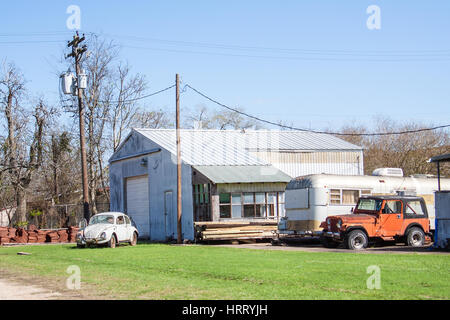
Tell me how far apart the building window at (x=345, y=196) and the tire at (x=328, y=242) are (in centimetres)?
191

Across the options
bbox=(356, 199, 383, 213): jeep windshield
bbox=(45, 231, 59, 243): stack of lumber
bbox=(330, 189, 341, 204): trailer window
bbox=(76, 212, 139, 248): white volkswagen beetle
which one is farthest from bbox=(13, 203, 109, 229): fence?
bbox=(356, 199, 383, 213): jeep windshield

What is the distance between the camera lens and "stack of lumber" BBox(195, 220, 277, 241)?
29.3m

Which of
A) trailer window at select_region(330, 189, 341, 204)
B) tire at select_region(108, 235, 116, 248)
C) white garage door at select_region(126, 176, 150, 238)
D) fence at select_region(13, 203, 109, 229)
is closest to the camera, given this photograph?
trailer window at select_region(330, 189, 341, 204)

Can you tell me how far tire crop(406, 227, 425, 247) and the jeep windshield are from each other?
5.28 ft

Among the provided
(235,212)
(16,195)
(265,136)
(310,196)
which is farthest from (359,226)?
(16,195)

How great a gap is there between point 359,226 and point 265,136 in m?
17.2

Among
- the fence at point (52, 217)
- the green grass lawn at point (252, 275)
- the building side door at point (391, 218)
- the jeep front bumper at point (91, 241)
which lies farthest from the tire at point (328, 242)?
the fence at point (52, 217)

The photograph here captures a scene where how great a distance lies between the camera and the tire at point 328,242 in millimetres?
24189

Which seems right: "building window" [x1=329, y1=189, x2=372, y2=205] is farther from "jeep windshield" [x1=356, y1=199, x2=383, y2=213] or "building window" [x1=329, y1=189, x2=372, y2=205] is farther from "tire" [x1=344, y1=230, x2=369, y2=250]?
"tire" [x1=344, y1=230, x2=369, y2=250]

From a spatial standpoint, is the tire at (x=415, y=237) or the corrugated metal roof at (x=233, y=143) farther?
the corrugated metal roof at (x=233, y=143)

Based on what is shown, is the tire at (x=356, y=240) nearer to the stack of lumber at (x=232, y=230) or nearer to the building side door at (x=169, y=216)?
the stack of lumber at (x=232, y=230)

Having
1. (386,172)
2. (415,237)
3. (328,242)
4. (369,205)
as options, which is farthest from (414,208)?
(386,172)

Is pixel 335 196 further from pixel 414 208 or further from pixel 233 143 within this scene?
pixel 233 143
